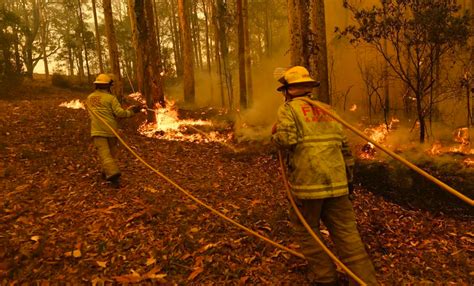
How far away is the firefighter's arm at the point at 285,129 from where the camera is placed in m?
3.43

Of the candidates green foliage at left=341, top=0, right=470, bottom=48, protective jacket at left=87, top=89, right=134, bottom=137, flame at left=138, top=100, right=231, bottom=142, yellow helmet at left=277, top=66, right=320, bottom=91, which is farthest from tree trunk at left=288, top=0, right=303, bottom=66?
yellow helmet at left=277, top=66, right=320, bottom=91

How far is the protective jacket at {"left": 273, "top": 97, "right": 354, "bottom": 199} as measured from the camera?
3.41 meters

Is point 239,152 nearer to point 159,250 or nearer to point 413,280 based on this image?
point 159,250

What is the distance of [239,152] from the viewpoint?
9.09 metres

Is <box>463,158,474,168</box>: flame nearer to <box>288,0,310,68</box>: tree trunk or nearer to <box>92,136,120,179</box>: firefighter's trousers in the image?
<box>288,0,310,68</box>: tree trunk

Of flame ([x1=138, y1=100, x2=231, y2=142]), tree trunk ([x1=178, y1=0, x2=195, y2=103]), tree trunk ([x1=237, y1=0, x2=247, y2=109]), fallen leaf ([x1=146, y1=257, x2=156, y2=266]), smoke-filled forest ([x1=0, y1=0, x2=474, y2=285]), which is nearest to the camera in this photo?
smoke-filled forest ([x1=0, y1=0, x2=474, y2=285])

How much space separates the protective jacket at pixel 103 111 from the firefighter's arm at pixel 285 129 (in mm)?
3926

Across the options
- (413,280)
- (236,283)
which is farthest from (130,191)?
(413,280)

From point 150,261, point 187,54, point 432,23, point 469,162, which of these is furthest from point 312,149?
point 187,54

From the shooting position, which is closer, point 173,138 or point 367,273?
point 367,273

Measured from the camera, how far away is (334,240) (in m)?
3.58

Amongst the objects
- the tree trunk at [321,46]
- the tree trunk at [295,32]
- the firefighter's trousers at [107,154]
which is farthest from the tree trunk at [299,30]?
the firefighter's trousers at [107,154]

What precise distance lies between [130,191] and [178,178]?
1129mm

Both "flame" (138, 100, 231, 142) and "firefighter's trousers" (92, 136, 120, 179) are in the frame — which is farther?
"flame" (138, 100, 231, 142)
